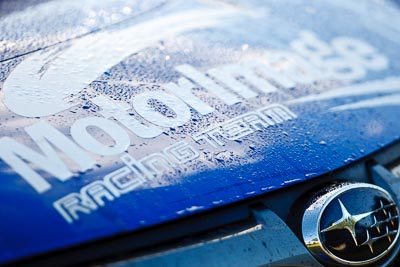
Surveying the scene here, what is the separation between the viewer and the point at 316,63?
2.60 m

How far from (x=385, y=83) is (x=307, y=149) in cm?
63

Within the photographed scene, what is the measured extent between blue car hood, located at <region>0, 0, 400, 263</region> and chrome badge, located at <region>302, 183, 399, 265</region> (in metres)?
0.10

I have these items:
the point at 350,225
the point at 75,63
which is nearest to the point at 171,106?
the point at 75,63

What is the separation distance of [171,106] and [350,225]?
0.59 meters

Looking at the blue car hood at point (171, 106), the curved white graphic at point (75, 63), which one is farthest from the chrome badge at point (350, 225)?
the curved white graphic at point (75, 63)

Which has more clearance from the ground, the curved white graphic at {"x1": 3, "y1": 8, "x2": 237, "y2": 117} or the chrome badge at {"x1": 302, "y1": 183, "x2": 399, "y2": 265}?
the curved white graphic at {"x1": 3, "y1": 8, "x2": 237, "y2": 117}

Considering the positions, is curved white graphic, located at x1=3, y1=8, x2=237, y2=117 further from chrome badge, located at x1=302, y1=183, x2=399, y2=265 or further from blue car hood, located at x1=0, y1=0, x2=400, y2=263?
chrome badge, located at x1=302, y1=183, x2=399, y2=265

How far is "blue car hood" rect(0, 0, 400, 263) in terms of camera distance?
1.75m

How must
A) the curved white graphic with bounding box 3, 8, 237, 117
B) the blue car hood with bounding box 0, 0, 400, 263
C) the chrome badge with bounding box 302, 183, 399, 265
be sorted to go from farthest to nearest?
the curved white graphic with bounding box 3, 8, 237, 117, the chrome badge with bounding box 302, 183, 399, 265, the blue car hood with bounding box 0, 0, 400, 263

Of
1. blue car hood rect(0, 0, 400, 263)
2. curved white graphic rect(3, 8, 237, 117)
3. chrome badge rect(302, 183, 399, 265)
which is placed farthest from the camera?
curved white graphic rect(3, 8, 237, 117)

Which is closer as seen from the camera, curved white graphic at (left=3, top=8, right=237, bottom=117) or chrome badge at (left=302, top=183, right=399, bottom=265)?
chrome badge at (left=302, top=183, right=399, bottom=265)

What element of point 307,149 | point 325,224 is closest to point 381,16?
point 307,149

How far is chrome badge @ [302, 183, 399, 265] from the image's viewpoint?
6.32ft

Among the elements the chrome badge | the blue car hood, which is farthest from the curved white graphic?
the chrome badge
